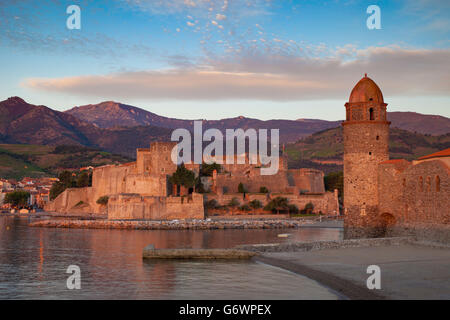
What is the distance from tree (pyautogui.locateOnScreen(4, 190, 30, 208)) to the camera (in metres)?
68.8

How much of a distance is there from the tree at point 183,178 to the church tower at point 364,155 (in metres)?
24.3

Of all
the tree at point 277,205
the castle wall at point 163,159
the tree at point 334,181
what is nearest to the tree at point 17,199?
the castle wall at point 163,159

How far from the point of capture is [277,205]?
44750mm

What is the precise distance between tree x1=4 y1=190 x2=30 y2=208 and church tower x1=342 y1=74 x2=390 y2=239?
2258 inches

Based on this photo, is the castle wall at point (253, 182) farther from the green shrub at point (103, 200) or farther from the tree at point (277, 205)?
the green shrub at point (103, 200)

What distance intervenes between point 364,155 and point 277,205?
82.4ft

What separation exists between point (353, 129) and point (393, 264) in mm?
6887

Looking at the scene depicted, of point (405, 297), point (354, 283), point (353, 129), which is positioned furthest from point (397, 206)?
point (405, 297)

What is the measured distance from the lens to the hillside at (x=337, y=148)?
3371 inches

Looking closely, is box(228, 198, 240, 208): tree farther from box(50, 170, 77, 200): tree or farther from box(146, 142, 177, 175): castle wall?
box(50, 170, 77, 200): tree

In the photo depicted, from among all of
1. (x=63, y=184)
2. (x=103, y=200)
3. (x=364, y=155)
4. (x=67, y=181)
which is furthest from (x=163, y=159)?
(x=364, y=155)

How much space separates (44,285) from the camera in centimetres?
1516

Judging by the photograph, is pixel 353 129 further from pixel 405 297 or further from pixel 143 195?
pixel 143 195

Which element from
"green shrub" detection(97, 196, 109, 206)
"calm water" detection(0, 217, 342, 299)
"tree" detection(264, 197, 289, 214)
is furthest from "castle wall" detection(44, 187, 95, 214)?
"calm water" detection(0, 217, 342, 299)
